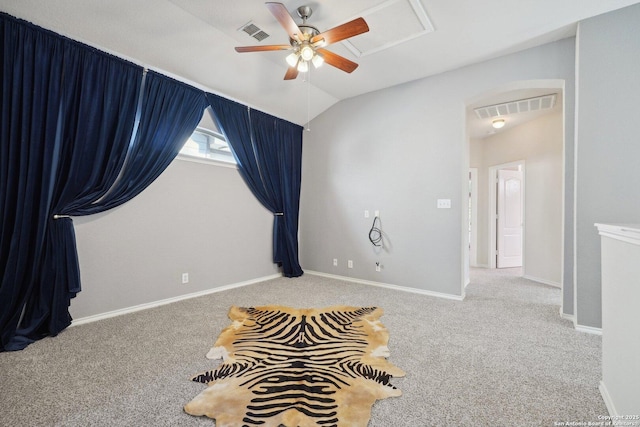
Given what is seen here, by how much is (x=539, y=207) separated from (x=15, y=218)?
22.8ft

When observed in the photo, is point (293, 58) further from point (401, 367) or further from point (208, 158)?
point (401, 367)

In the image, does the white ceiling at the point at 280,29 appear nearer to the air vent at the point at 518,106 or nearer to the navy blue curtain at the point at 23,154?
the navy blue curtain at the point at 23,154

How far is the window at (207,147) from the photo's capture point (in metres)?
3.63

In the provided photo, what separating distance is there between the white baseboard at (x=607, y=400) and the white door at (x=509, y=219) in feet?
15.6

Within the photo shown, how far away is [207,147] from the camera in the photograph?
3.84 meters

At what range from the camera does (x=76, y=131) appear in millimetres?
2547

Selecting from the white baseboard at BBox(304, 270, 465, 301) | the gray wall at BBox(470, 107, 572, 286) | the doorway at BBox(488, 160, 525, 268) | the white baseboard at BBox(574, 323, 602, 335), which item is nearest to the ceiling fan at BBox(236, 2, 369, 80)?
the white baseboard at BBox(304, 270, 465, 301)

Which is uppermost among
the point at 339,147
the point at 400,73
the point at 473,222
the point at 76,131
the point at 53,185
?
the point at 400,73

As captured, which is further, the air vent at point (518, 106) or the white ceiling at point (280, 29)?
the air vent at point (518, 106)

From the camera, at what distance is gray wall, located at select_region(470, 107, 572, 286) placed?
4.47m

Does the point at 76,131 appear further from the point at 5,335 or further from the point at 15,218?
the point at 5,335

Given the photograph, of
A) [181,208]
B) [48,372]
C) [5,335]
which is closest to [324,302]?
[181,208]

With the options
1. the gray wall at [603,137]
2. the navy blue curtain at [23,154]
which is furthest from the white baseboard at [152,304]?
the gray wall at [603,137]

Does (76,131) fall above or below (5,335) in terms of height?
above
